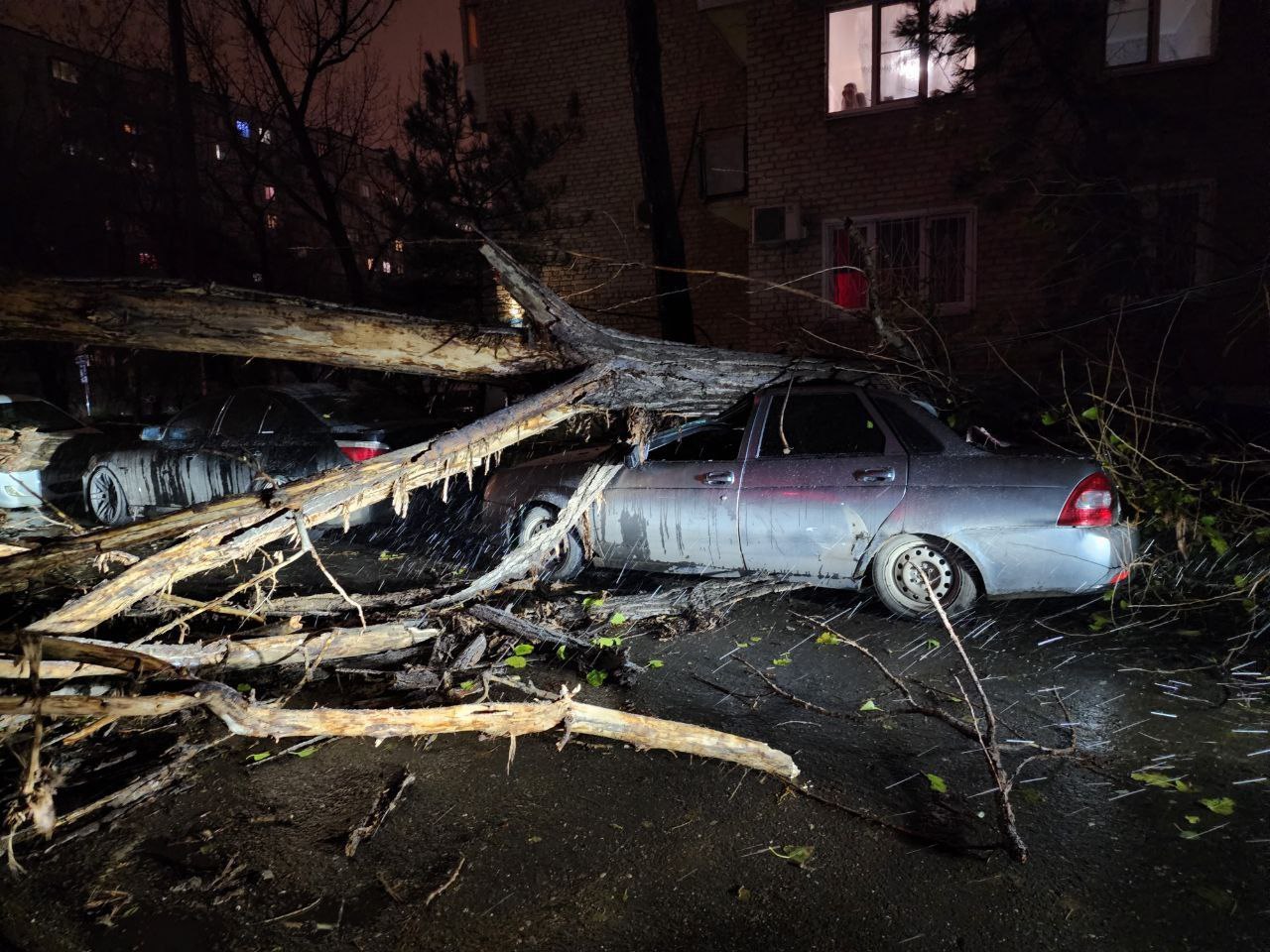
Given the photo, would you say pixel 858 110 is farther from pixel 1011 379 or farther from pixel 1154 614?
pixel 1154 614

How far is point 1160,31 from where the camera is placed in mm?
10102

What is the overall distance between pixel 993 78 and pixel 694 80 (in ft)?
20.2

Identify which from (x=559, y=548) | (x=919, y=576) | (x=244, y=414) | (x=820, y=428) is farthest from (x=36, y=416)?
(x=919, y=576)

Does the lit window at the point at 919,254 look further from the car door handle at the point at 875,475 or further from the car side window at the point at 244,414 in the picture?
the car side window at the point at 244,414

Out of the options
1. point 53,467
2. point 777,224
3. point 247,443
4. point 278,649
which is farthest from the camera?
point 777,224

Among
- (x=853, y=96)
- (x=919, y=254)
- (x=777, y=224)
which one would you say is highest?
(x=853, y=96)

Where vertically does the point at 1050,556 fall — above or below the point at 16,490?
above

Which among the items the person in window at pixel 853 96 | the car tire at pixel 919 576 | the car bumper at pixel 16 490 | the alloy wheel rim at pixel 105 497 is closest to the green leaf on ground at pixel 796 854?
the car tire at pixel 919 576

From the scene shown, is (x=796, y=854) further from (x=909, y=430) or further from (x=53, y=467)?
(x=53, y=467)

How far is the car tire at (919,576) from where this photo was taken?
5016mm

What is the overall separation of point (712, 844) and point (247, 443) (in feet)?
23.2

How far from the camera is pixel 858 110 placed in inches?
454

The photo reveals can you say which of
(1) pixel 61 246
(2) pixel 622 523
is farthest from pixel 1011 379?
(1) pixel 61 246

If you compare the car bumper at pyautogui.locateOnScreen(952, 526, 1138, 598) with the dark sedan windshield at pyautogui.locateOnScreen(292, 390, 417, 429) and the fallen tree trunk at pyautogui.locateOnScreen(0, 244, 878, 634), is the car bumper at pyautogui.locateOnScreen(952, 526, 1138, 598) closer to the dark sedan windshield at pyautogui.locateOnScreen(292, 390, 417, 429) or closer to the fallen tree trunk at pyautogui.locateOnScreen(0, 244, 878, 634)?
the fallen tree trunk at pyautogui.locateOnScreen(0, 244, 878, 634)
